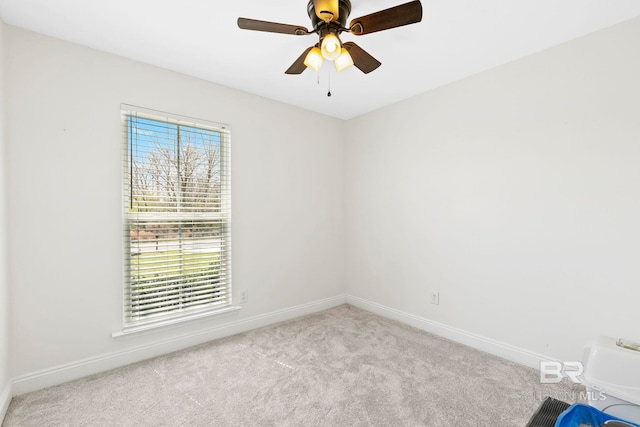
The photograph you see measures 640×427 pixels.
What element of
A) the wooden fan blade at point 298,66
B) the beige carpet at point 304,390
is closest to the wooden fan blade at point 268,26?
the wooden fan blade at point 298,66

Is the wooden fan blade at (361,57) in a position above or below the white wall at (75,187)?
above

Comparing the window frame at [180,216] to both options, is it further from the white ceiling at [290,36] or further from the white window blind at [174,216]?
the white ceiling at [290,36]

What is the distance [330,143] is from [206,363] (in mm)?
2729

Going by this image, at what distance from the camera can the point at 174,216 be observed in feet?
8.60

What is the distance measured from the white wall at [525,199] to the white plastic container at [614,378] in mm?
767

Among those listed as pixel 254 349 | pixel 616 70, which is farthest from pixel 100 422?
pixel 616 70

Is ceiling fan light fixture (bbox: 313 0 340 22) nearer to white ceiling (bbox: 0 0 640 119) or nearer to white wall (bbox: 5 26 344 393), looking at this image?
white ceiling (bbox: 0 0 640 119)

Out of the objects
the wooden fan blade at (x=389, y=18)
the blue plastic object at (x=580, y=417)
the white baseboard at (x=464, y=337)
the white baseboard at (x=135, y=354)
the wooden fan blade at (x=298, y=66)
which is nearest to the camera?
the blue plastic object at (x=580, y=417)

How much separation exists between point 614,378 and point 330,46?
2.15 metres

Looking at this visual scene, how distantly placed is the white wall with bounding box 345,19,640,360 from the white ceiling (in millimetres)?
280

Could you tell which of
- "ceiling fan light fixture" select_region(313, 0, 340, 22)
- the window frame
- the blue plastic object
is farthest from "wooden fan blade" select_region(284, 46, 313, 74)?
the blue plastic object

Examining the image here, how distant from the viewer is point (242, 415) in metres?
1.80

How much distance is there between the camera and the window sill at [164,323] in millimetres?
2354

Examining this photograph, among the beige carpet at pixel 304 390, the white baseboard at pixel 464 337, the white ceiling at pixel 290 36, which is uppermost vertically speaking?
the white ceiling at pixel 290 36
